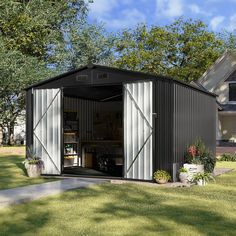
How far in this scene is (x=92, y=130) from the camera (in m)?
19.7

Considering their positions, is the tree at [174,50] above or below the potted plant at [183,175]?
above

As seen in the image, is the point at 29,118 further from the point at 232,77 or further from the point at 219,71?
the point at 219,71

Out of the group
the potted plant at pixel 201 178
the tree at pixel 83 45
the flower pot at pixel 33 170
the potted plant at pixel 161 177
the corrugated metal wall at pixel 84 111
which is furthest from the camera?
the tree at pixel 83 45

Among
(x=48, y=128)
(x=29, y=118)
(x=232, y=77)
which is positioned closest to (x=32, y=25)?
(x=232, y=77)

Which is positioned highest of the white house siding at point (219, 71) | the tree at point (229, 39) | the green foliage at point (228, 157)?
the tree at point (229, 39)

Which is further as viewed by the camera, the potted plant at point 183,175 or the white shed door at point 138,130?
the white shed door at point 138,130

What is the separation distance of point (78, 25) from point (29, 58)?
7.07m

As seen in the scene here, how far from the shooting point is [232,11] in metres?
44.7

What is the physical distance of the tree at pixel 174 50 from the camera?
43000 millimetres

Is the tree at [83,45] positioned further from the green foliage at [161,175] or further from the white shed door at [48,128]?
the green foliage at [161,175]

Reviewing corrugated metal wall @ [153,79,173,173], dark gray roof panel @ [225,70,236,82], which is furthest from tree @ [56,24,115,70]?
corrugated metal wall @ [153,79,173,173]

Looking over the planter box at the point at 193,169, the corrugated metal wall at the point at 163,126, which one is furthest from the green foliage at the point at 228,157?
the corrugated metal wall at the point at 163,126

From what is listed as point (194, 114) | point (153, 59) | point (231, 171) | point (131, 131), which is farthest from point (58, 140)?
point (153, 59)

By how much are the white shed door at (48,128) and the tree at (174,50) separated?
27.6m
